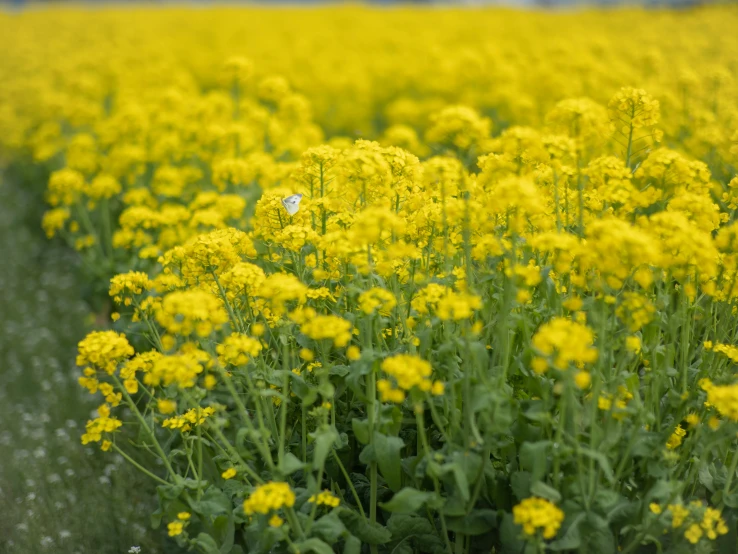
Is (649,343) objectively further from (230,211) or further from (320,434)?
(230,211)

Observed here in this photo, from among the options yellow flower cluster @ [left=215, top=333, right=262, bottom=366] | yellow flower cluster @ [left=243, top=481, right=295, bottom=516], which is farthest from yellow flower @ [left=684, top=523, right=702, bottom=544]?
yellow flower cluster @ [left=215, top=333, right=262, bottom=366]

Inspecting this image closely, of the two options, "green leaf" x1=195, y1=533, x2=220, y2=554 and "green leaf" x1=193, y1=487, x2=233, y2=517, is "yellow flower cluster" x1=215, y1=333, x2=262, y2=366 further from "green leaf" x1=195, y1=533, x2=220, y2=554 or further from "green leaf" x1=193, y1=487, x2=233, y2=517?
"green leaf" x1=195, y1=533, x2=220, y2=554

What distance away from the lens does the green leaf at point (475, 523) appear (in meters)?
3.00

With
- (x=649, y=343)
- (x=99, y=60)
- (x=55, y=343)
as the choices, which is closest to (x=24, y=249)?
(x=55, y=343)

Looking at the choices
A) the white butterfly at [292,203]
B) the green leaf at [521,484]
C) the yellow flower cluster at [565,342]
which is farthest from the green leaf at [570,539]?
the white butterfly at [292,203]

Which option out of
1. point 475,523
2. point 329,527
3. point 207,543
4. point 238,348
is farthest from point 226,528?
point 475,523

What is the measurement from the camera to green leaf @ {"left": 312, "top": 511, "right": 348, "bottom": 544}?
2889 mm

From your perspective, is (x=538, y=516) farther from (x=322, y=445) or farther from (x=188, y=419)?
(x=188, y=419)

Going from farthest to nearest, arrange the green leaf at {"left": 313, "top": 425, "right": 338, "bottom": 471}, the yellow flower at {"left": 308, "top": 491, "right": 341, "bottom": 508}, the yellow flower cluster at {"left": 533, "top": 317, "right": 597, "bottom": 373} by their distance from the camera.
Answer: the yellow flower at {"left": 308, "top": 491, "right": 341, "bottom": 508}, the green leaf at {"left": 313, "top": 425, "right": 338, "bottom": 471}, the yellow flower cluster at {"left": 533, "top": 317, "right": 597, "bottom": 373}

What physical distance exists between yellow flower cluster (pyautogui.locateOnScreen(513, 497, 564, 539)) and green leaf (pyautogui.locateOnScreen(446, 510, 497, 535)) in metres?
0.36

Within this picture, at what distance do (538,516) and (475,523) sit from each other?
47 centimetres

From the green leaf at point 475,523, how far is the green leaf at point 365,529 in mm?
267

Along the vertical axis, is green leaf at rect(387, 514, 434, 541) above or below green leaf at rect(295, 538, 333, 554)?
below

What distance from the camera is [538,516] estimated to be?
2.59 meters
